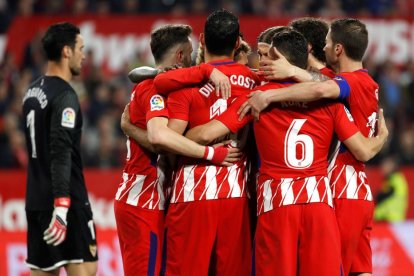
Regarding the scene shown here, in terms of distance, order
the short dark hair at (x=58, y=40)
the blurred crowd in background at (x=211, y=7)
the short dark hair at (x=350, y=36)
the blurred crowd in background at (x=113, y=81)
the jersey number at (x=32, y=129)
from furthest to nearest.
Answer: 1. the blurred crowd in background at (x=211, y=7)
2. the blurred crowd in background at (x=113, y=81)
3. the short dark hair at (x=58, y=40)
4. the jersey number at (x=32, y=129)
5. the short dark hair at (x=350, y=36)

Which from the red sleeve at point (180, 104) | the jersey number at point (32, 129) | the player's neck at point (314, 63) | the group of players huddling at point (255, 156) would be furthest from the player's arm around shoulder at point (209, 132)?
the jersey number at point (32, 129)

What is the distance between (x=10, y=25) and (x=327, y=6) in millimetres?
5820

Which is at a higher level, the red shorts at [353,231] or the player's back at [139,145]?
the player's back at [139,145]

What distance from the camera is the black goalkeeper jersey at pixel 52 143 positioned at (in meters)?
7.19

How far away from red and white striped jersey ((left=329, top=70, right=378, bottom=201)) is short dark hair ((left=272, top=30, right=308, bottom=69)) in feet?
1.15

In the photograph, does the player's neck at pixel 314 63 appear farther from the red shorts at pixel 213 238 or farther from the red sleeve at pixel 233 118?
the red shorts at pixel 213 238

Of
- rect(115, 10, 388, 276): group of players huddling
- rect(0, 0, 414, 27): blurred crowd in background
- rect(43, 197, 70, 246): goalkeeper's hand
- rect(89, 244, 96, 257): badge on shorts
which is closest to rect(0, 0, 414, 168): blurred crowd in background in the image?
rect(0, 0, 414, 27): blurred crowd in background

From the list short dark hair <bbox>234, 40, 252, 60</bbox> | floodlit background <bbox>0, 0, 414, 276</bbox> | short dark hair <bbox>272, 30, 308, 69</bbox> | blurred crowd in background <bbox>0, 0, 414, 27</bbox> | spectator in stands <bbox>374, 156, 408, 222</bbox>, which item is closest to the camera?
short dark hair <bbox>272, 30, 308, 69</bbox>

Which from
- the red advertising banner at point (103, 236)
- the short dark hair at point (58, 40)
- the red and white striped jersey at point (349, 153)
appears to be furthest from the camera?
the red advertising banner at point (103, 236)

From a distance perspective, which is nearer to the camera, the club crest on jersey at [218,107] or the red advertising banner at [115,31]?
the club crest on jersey at [218,107]

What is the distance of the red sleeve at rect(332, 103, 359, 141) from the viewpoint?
20.4 ft

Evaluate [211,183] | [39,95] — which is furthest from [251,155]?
[39,95]

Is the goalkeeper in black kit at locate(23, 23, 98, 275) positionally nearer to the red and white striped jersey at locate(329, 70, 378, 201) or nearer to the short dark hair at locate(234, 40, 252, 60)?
the short dark hair at locate(234, 40, 252, 60)

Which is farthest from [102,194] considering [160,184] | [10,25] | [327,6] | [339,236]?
[339,236]
